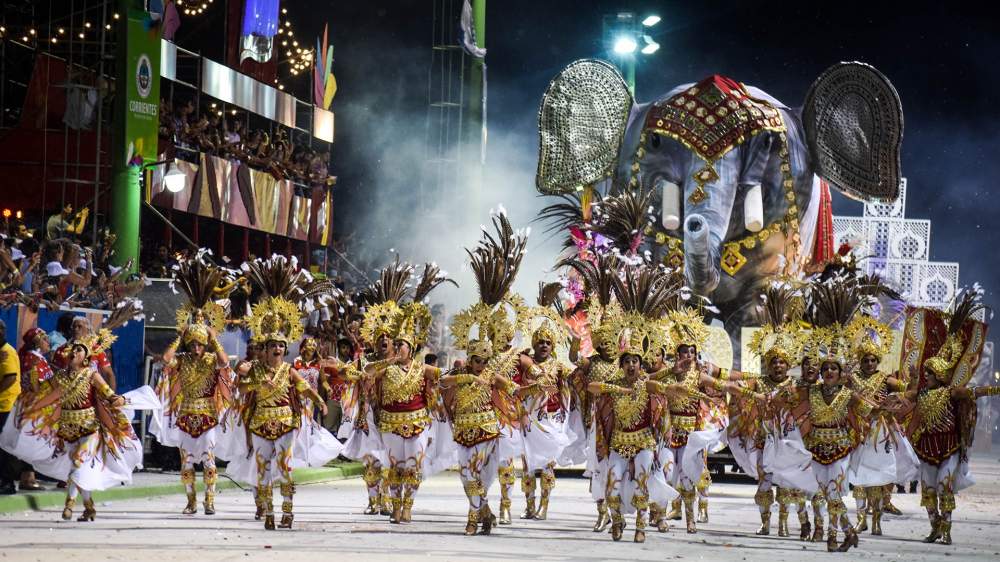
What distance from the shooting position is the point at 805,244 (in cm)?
2169

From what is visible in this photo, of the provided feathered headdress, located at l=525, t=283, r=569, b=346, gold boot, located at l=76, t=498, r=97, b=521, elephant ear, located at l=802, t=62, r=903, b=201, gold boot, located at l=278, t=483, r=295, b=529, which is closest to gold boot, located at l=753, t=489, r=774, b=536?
feathered headdress, located at l=525, t=283, r=569, b=346

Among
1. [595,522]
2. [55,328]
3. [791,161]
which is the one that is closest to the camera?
[595,522]

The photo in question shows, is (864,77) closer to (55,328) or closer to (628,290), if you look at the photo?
(628,290)

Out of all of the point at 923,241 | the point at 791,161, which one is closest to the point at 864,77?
the point at 791,161

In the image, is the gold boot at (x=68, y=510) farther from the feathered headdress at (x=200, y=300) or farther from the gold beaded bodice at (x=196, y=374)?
the feathered headdress at (x=200, y=300)

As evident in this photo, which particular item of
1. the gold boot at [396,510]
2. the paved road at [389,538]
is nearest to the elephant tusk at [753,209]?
the paved road at [389,538]

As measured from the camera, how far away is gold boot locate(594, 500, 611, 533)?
14008mm

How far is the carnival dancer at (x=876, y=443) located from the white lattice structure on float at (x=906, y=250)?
A: 13.1m

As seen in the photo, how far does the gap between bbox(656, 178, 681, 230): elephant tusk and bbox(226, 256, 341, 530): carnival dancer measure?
863 cm

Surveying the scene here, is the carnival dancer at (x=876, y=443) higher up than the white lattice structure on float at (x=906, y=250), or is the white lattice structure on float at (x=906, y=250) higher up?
the white lattice structure on float at (x=906, y=250)

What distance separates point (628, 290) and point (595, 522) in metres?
2.93

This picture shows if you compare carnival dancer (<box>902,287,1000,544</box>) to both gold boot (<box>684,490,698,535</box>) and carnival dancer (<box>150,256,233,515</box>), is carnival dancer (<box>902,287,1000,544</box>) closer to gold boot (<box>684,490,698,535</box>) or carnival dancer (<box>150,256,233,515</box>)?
gold boot (<box>684,490,698,535</box>)

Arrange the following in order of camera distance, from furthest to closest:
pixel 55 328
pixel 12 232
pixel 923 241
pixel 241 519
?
pixel 923 241 → pixel 12 232 → pixel 55 328 → pixel 241 519

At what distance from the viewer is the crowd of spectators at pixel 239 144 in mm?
29234
